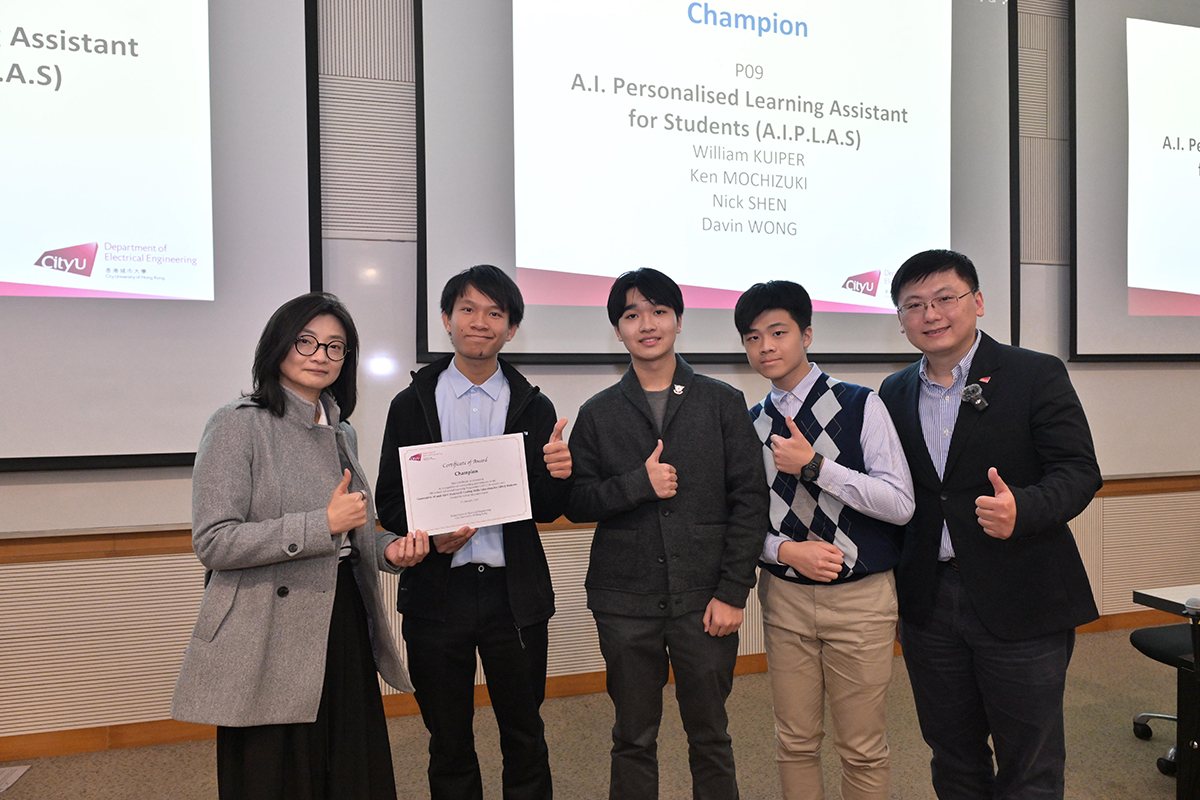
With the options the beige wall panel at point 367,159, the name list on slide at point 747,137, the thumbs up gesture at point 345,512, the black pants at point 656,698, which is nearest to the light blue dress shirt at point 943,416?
the black pants at point 656,698

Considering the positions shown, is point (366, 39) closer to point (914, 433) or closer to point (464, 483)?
point (464, 483)

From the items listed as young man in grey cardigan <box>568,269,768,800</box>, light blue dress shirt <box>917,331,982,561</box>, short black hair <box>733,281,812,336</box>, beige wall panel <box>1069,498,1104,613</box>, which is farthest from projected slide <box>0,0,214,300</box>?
beige wall panel <box>1069,498,1104,613</box>

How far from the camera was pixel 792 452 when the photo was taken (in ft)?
5.50

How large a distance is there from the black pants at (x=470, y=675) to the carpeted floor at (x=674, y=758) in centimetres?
58

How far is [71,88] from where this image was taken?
246 cm

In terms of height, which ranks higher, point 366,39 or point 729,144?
point 366,39

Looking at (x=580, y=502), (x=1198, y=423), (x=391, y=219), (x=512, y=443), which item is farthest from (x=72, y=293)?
(x=1198, y=423)

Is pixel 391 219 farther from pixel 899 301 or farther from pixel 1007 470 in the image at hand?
pixel 1007 470

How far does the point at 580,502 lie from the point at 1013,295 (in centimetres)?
289

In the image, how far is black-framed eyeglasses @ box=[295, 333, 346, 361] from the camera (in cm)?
152

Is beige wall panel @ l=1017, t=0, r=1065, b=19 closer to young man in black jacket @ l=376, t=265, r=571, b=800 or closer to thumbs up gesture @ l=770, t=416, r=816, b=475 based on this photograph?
thumbs up gesture @ l=770, t=416, r=816, b=475

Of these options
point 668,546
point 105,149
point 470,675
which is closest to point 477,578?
point 470,675

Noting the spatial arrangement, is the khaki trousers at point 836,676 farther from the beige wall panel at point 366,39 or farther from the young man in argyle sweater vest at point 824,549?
the beige wall panel at point 366,39

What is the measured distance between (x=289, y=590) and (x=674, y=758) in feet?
5.55
